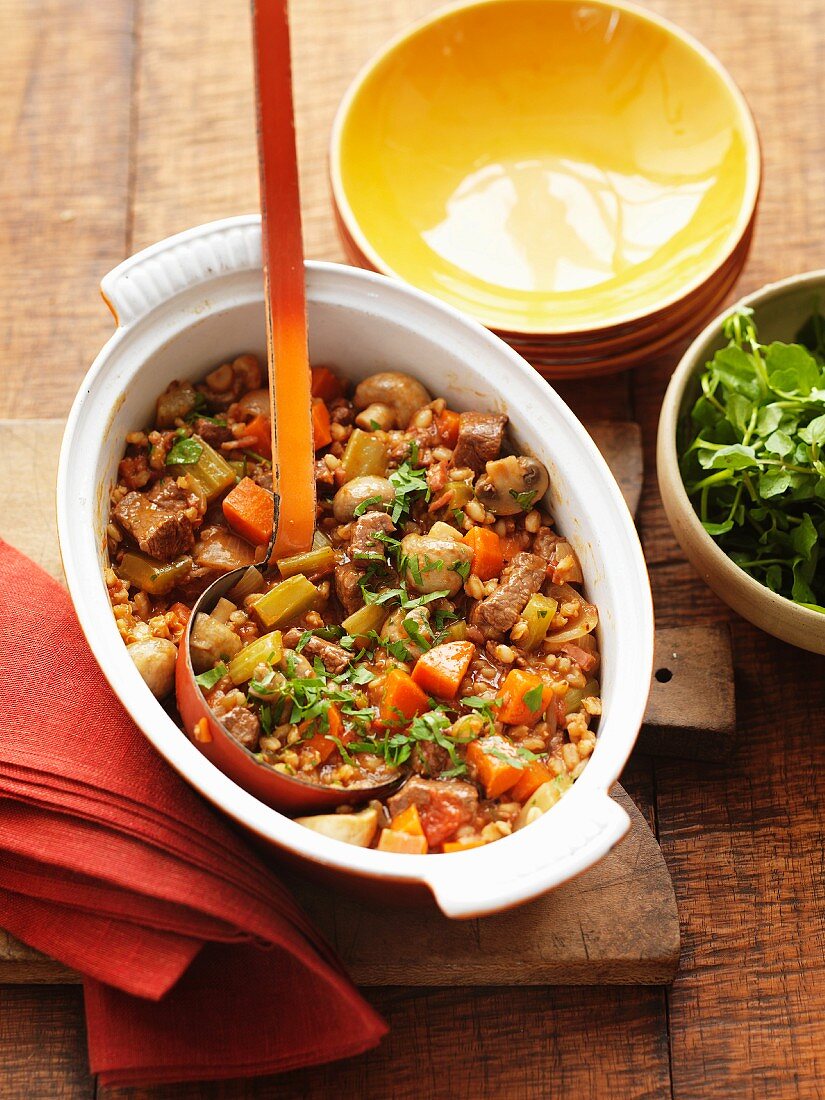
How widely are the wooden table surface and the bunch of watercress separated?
1.10 ft

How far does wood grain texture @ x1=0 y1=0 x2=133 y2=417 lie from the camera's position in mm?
3969

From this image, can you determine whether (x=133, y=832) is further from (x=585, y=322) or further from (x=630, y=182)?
(x=630, y=182)

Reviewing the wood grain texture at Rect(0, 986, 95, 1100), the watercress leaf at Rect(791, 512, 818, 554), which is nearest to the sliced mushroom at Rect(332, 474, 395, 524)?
the watercress leaf at Rect(791, 512, 818, 554)

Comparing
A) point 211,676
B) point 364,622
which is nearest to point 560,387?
point 364,622

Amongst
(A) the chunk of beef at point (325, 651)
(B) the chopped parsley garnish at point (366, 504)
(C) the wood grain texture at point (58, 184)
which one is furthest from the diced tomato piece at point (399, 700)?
(C) the wood grain texture at point (58, 184)

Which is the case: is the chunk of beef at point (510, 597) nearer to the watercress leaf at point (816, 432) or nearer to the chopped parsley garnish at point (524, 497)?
the chopped parsley garnish at point (524, 497)

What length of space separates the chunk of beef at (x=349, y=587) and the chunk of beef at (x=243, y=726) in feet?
1.45

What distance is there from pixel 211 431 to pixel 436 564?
786mm

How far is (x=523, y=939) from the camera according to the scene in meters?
3.02

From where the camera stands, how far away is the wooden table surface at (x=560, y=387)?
3.04 meters

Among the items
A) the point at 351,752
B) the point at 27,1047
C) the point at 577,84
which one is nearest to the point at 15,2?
the point at 577,84

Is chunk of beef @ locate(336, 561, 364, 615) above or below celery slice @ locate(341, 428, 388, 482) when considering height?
below

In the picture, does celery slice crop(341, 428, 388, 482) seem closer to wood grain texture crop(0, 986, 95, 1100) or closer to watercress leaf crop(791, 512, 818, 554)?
watercress leaf crop(791, 512, 818, 554)

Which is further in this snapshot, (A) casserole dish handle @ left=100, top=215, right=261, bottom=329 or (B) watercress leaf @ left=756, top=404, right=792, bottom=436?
(B) watercress leaf @ left=756, top=404, right=792, bottom=436
